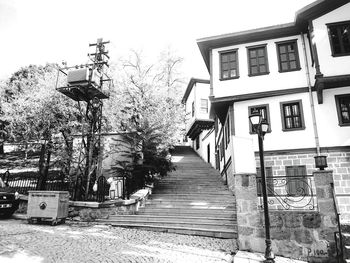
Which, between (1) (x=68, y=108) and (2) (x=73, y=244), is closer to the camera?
(2) (x=73, y=244)

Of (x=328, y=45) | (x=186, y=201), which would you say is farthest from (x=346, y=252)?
(x=328, y=45)

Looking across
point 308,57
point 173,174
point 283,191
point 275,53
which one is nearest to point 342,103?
point 308,57

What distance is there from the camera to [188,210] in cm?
1088

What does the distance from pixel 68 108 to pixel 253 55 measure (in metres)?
13.0

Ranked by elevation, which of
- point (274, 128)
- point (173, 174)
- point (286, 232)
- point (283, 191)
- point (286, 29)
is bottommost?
point (286, 232)

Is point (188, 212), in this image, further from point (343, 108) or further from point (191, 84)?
point (191, 84)

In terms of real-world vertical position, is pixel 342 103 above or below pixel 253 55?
below

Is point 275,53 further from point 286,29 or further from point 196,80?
point 196,80

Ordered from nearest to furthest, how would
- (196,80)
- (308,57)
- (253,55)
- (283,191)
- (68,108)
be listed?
(283,191)
(308,57)
(253,55)
(68,108)
(196,80)

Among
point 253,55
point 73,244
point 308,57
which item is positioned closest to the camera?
point 73,244

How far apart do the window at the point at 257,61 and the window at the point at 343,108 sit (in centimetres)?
372

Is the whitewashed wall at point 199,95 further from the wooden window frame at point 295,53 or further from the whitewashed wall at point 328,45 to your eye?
the whitewashed wall at point 328,45

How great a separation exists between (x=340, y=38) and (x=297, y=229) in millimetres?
10261

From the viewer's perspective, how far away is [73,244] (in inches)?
267
